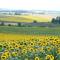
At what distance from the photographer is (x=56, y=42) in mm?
9547

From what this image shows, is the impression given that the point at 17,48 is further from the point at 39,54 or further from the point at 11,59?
the point at 11,59

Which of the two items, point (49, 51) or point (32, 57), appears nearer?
point (32, 57)

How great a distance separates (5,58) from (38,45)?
2612 mm

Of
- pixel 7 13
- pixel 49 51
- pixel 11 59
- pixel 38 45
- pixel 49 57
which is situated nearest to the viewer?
pixel 49 57

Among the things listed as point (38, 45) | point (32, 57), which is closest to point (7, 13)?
point (38, 45)

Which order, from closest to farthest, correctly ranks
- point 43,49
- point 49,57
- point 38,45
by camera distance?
point 49,57 → point 43,49 → point 38,45

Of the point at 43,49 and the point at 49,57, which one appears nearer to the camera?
the point at 49,57

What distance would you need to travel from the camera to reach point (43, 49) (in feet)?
29.6

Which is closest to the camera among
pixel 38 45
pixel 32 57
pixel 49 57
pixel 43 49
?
pixel 49 57

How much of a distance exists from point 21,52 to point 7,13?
21.8m

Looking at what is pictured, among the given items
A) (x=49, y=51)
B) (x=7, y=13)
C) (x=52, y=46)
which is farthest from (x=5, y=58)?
(x=7, y=13)

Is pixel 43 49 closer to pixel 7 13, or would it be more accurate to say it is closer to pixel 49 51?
pixel 49 51

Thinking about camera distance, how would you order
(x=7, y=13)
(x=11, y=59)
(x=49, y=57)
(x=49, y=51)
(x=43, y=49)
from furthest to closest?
1. (x=7, y=13)
2. (x=43, y=49)
3. (x=49, y=51)
4. (x=11, y=59)
5. (x=49, y=57)

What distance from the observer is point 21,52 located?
848 centimetres
